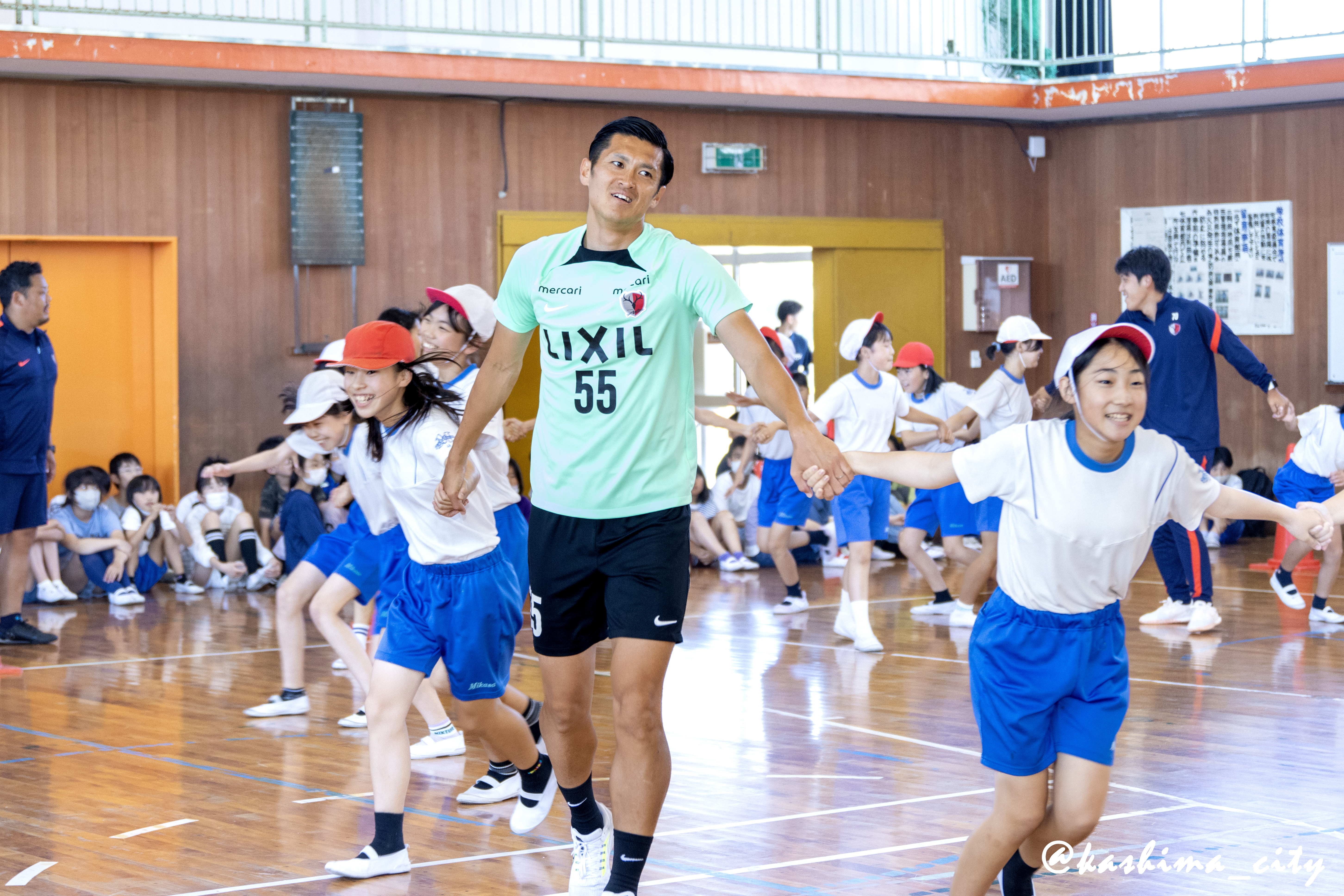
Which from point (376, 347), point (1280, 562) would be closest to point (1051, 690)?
point (376, 347)

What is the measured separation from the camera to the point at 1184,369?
9.45m

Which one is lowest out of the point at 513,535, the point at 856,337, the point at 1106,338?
the point at 513,535

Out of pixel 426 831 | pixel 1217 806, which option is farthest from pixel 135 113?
pixel 1217 806

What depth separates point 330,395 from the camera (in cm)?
638

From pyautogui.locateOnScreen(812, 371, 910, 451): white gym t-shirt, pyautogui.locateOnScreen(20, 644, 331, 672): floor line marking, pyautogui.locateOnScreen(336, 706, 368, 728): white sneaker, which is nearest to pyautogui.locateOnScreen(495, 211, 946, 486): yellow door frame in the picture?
pyautogui.locateOnScreen(20, 644, 331, 672): floor line marking

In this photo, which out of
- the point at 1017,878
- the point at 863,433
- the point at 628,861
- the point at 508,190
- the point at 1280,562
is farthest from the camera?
the point at 508,190

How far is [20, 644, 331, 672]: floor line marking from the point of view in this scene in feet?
29.4

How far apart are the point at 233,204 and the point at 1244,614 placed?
8.44m

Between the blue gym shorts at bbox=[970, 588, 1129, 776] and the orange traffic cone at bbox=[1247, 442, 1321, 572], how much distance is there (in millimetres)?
8830

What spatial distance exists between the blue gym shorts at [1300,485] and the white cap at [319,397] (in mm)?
6489

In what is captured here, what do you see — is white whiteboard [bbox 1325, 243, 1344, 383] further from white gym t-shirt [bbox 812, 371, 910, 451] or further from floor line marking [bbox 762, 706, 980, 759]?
floor line marking [bbox 762, 706, 980, 759]

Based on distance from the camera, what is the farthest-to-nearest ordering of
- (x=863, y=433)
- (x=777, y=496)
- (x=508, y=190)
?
(x=508, y=190) < (x=777, y=496) < (x=863, y=433)

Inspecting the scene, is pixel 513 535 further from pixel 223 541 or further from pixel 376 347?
pixel 223 541

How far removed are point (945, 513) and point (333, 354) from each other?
5.15m
